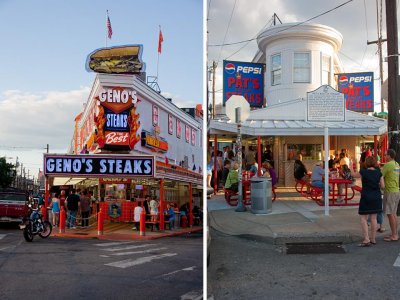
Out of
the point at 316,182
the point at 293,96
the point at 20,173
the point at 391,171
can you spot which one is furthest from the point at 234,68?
the point at 20,173

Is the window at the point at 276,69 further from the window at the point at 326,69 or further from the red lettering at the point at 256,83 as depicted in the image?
the window at the point at 326,69

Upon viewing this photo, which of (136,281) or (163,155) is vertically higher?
(163,155)

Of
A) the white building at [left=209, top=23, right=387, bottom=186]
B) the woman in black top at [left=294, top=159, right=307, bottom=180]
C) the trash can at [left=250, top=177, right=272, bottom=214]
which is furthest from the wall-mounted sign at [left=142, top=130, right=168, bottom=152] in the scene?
the white building at [left=209, top=23, right=387, bottom=186]

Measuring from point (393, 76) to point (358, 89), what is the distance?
230 inches

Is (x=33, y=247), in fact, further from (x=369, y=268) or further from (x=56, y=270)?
(x=369, y=268)

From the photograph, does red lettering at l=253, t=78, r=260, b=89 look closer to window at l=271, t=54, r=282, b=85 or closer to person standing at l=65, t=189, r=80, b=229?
window at l=271, t=54, r=282, b=85

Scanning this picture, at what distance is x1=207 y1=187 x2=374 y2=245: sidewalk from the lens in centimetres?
484

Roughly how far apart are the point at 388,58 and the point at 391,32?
39 cm

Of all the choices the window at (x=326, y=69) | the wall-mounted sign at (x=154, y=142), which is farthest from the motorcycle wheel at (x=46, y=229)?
the window at (x=326, y=69)

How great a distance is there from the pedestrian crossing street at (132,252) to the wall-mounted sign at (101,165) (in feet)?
0.96

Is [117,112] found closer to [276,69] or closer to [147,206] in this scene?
[147,206]

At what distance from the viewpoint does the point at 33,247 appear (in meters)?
1.73

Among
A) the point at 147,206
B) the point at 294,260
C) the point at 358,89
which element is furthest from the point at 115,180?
the point at 358,89

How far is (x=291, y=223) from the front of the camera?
5.52 metres
